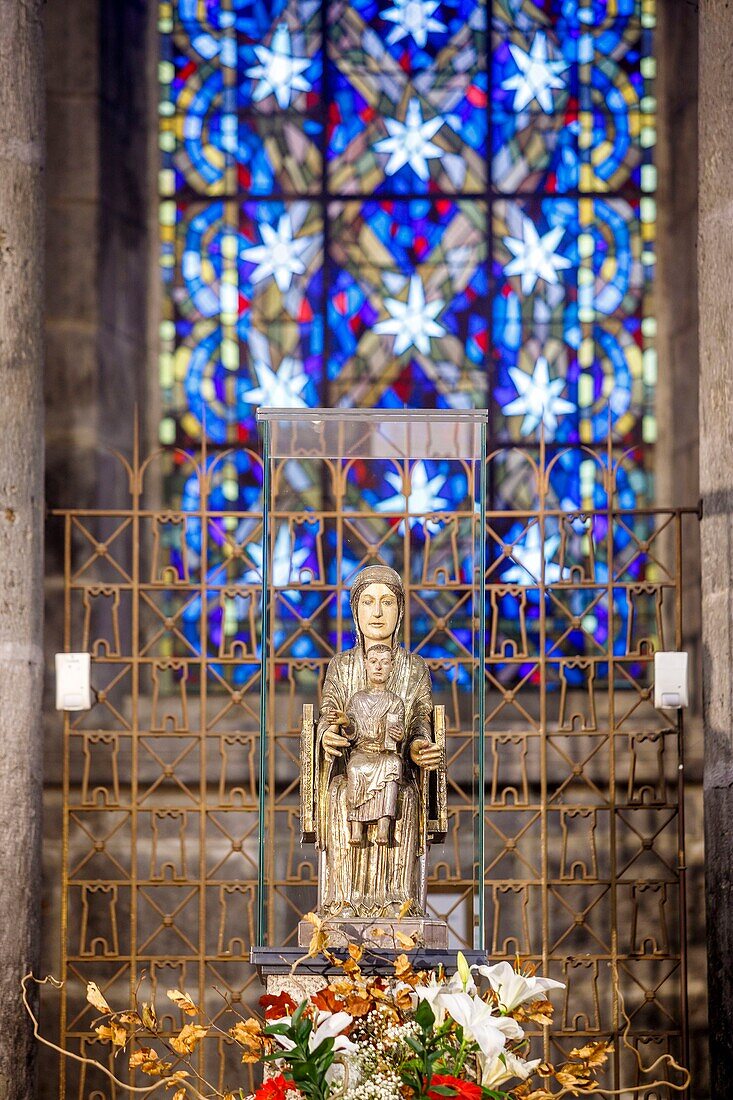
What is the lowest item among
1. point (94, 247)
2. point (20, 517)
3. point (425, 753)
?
point (425, 753)

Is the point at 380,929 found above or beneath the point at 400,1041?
beneath

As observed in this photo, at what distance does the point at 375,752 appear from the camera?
5566 mm

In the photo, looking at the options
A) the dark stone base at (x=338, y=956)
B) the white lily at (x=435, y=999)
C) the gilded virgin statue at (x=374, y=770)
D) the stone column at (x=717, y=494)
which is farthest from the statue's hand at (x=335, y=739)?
the white lily at (x=435, y=999)

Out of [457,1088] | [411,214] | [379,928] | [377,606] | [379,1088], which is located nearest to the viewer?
[457,1088]

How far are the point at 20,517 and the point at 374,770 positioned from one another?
7.53ft

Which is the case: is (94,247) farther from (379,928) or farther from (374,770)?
(379,928)

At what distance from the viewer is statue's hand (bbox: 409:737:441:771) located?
18.2 feet

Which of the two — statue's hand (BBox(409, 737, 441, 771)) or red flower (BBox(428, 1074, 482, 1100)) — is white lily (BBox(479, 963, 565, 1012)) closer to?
red flower (BBox(428, 1074, 482, 1100))

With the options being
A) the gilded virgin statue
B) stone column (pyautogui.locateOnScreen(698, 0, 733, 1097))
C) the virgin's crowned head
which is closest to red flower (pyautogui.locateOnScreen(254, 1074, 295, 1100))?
the gilded virgin statue

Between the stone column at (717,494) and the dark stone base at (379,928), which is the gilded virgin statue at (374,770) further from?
the stone column at (717,494)

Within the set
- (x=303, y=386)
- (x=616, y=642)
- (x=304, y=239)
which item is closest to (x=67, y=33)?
(x=304, y=239)

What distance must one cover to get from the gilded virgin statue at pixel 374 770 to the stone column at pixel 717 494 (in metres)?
1.74

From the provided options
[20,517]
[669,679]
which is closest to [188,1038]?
[20,517]

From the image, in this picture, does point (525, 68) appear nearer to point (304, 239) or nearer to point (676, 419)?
point (304, 239)
